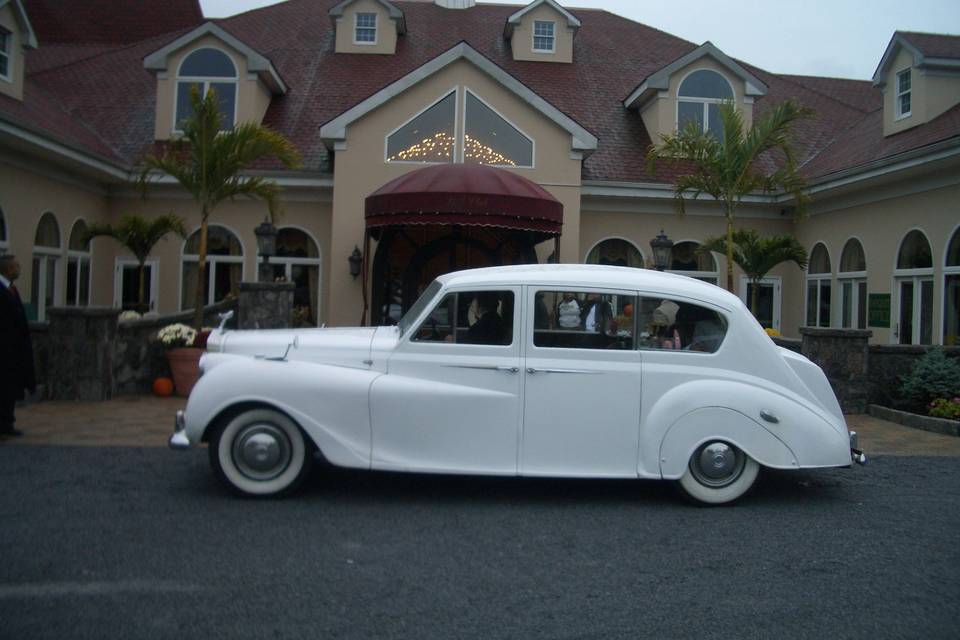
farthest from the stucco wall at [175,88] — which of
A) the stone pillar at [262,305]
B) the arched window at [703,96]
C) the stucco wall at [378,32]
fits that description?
the arched window at [703,96]

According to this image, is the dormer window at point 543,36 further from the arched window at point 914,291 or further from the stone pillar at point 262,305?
the stone pillar at point 262,305

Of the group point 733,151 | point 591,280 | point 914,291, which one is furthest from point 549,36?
point 591,280

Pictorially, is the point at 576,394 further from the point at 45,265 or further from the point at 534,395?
the point at 45,265

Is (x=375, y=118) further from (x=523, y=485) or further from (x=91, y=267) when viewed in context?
(x=523, y=485)

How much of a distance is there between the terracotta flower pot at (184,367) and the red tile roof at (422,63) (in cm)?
600

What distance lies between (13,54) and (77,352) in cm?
714

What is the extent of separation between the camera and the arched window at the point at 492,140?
1606 cm

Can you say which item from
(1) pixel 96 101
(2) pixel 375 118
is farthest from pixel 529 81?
(1) pixel 96 101

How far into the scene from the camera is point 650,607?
14.4ft

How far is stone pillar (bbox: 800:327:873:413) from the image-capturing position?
11.4 m

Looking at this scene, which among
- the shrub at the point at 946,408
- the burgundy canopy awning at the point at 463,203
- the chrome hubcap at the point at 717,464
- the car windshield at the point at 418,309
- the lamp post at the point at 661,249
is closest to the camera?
the chrome hubcap at the point at 717,464

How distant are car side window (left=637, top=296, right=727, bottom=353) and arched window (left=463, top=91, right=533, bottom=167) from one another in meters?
10.1

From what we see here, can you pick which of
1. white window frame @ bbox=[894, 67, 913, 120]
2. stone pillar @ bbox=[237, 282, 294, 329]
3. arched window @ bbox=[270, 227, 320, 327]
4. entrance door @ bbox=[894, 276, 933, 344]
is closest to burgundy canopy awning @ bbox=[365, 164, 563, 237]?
stone pillar @ bbox=[237, 282, 294, 329]

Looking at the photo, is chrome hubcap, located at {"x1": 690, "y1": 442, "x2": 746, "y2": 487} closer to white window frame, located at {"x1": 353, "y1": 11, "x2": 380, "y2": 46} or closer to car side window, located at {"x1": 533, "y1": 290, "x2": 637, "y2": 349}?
car side window, located at {"x1": 533, "y1": 290, "x2": 637, "y2": 349}
